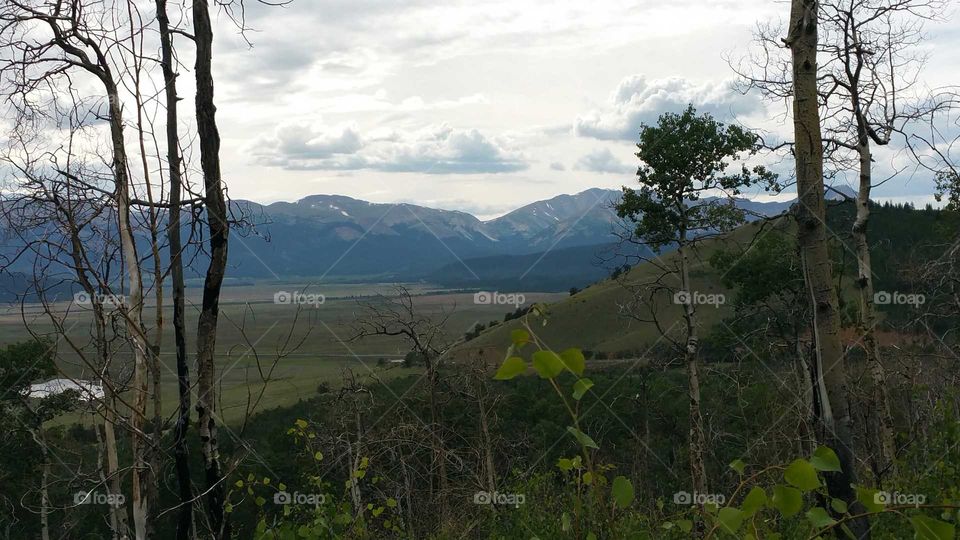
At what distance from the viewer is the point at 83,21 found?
5648 millimetres

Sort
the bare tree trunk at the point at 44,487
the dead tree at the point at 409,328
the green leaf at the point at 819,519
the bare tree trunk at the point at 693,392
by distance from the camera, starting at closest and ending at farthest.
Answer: the green leaf at the point at 819,519 → the bare tree trunk at the point at 44,487 → the dead tree at the point at 409,328 → the bare tree trunk at the point at 693,392

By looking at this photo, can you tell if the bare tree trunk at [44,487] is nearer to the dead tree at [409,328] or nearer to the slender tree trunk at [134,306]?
the slender tree trunk at [134,306]

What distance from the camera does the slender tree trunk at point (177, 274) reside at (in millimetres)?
5176

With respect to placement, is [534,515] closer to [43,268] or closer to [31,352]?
[43,268]

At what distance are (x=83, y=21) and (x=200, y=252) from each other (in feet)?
6.76

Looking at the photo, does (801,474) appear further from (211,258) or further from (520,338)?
(211,258)

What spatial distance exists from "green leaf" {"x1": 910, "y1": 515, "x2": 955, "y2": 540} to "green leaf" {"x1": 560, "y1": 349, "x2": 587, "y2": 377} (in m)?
0.68

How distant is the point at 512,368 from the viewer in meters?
1.23

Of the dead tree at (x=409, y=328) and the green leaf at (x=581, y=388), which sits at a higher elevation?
the green leaf at (x=581, y=388)

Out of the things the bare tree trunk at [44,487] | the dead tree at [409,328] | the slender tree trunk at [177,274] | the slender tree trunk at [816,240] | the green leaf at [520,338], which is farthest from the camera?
the dead tree at [409,328]

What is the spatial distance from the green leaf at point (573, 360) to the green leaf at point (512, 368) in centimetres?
7

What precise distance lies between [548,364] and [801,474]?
599mm

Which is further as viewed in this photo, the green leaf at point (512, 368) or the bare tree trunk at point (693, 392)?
the bare tree trunk at point (693, 392)

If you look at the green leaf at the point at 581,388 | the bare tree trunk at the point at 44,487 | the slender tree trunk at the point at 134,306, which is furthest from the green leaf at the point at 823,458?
the bare tree trunk at the point at 44,487
